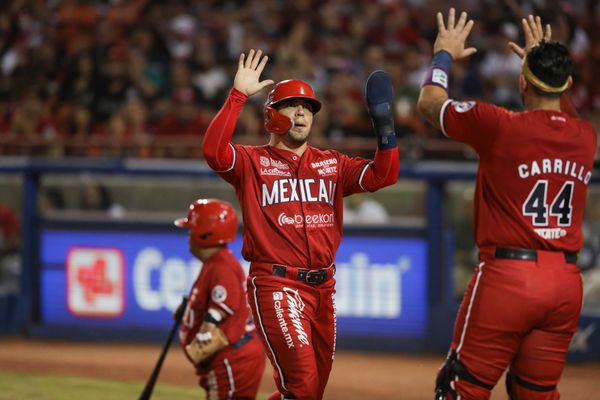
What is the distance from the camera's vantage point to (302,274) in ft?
17.9

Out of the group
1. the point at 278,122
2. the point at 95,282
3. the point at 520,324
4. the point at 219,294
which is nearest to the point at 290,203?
the point at 278,122

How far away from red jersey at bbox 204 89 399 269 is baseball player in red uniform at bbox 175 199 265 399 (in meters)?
0.70

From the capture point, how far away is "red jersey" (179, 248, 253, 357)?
6.20 metres

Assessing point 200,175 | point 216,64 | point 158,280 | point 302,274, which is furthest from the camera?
point 216,64

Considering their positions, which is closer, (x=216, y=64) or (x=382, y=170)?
(x=382, y=170)

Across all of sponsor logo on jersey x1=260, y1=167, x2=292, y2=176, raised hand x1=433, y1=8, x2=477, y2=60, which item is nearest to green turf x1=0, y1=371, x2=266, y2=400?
sponsor logo on jersey x1=260, y1=167, x2=292, y2=176

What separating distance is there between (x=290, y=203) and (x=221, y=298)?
0.96 meters

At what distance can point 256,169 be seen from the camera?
5547 millimetres

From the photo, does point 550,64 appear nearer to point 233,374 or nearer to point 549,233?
point 549,233

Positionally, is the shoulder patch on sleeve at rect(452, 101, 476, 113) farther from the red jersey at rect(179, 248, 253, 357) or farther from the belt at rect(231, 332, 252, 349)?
the belt at rect(231, 332, 252, 349)

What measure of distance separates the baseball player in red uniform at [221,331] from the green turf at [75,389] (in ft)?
5.46

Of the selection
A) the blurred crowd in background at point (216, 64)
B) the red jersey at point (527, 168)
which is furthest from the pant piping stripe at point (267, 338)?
the blurred crowd in background at point (216, 64)

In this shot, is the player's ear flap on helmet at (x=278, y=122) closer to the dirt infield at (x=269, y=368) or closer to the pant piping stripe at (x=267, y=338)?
the pant piping stripe at (x=267, y=338)

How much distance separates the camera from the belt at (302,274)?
545cm
